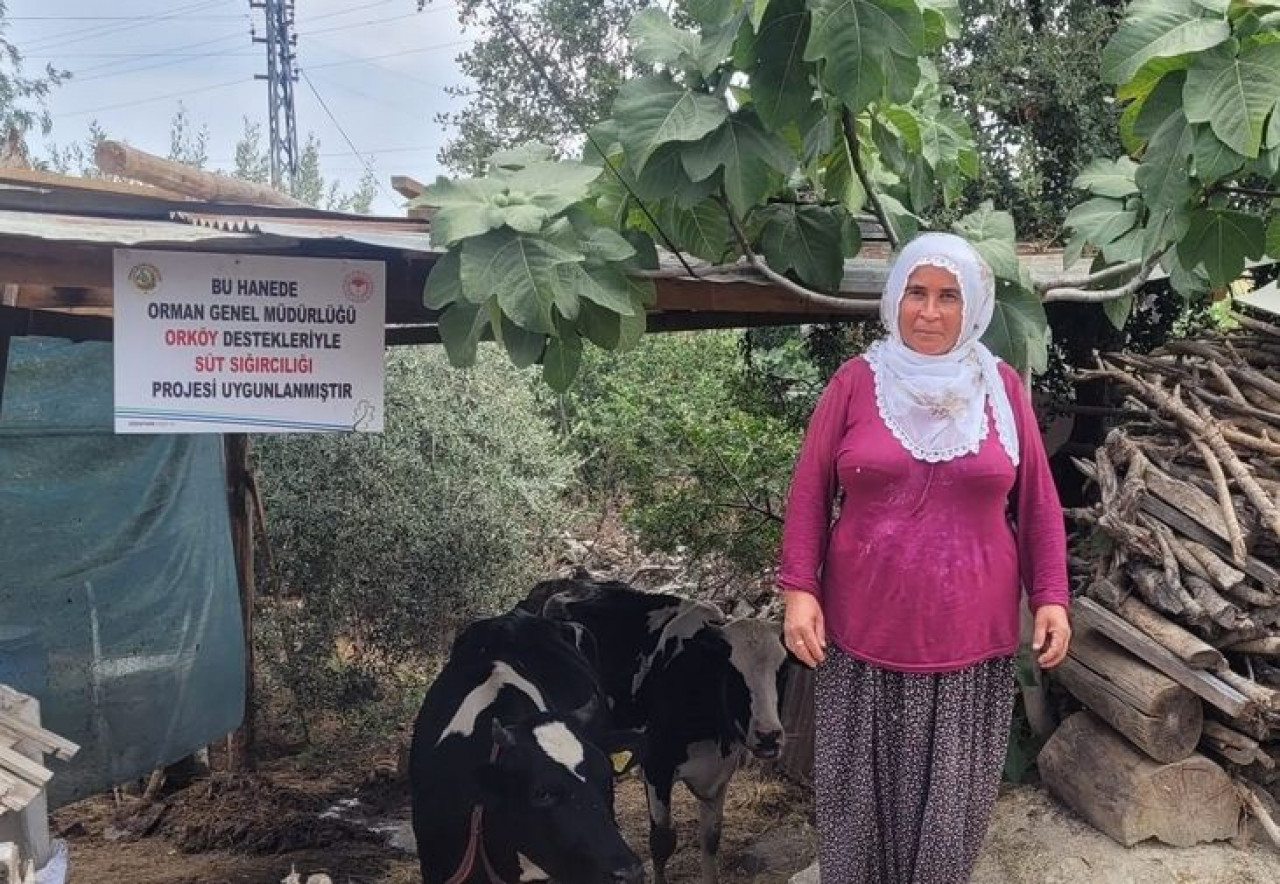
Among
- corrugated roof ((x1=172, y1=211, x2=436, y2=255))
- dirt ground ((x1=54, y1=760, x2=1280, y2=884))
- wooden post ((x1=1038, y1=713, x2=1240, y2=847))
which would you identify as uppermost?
corrugated roof ((x1=172, y1=211, x2=436, y2=255))

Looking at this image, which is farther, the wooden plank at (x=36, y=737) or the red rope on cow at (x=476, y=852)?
the red rope on cow at (x=476, y=852)

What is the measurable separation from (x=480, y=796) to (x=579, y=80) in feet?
21.7

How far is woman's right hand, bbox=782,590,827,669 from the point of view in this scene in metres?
2.92

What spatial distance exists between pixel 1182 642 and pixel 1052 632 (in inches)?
47.2

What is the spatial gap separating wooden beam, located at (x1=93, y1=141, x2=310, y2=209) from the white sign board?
1205 millimetres

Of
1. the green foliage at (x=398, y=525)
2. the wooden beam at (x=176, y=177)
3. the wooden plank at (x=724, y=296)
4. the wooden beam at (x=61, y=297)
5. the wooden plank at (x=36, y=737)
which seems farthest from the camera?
the green foliage at (x=398, y=525)

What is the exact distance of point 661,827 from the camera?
5.59m

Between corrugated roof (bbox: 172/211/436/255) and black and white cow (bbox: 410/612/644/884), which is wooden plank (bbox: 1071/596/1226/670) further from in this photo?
corrugated roof (bbox: 172/211/436/255)

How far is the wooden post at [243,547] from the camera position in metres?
7.05

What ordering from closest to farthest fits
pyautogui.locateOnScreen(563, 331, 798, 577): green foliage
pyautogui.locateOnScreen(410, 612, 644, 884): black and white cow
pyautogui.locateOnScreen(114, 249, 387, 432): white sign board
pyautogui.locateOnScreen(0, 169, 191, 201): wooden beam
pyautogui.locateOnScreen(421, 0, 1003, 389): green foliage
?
pyautogui.locateOnScreen(421, 0, 1003, 389): green foliage < pyautogui.locateOnScreen(114, 249, 387, 432): white sign board < pyautogui.locateOnScreen(410, 612, 644, 884): black and white cow < pyautogui.locateOnScreen(0, 169, 191, 201): wooden beam < pyautogui.locateOnScreen(563, 331, 798, 577): green foliage

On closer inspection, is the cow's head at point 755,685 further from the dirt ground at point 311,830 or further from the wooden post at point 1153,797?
the wooden post at point 1153,797

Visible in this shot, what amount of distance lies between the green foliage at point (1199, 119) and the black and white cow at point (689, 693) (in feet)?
8.92

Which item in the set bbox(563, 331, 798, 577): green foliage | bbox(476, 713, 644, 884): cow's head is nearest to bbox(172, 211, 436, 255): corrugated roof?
bbox(476, 713, 644, 884): cow's head

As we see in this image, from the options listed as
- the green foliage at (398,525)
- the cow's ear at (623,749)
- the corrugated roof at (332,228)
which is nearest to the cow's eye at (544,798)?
the cow's ear at (623,749)
